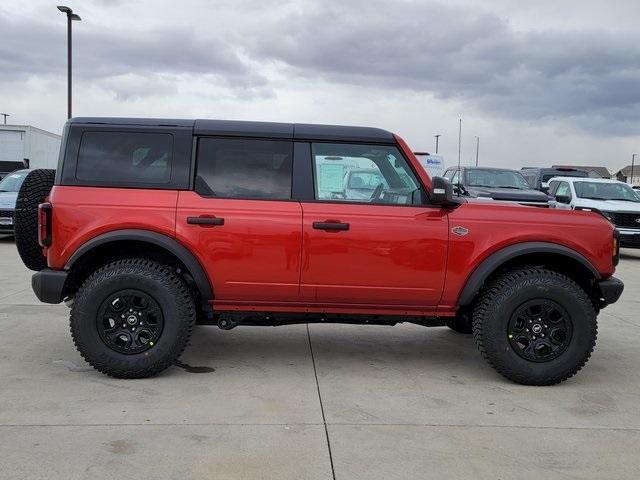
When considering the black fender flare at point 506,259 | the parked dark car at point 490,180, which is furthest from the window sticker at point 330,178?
the parked dark car at point 490,180

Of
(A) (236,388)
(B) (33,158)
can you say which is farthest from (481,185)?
(B) (33,158)

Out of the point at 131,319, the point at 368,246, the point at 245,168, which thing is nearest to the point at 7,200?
the point at 131,319

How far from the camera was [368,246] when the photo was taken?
4.59 meters

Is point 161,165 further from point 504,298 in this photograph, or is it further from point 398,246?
point 504,298

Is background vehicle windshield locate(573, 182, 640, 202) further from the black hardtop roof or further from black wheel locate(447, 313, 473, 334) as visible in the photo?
the black hardtop roof

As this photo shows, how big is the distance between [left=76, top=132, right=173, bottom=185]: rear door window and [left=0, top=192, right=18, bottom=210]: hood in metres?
10.3

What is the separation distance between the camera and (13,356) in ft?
17.0

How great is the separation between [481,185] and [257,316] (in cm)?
1017

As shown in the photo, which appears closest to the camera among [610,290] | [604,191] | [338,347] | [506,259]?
[506,259]

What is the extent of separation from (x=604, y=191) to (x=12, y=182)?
14.2 metres

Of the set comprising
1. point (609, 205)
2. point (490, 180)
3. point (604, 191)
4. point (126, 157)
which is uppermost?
point (490, 180)

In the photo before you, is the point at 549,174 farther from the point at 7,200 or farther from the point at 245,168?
the point at 245,168

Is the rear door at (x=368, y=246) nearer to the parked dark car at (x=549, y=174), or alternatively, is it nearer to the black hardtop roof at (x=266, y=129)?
the black hardtop roof at (x=266, y=129)

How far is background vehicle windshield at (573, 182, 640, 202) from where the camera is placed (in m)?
15.0
